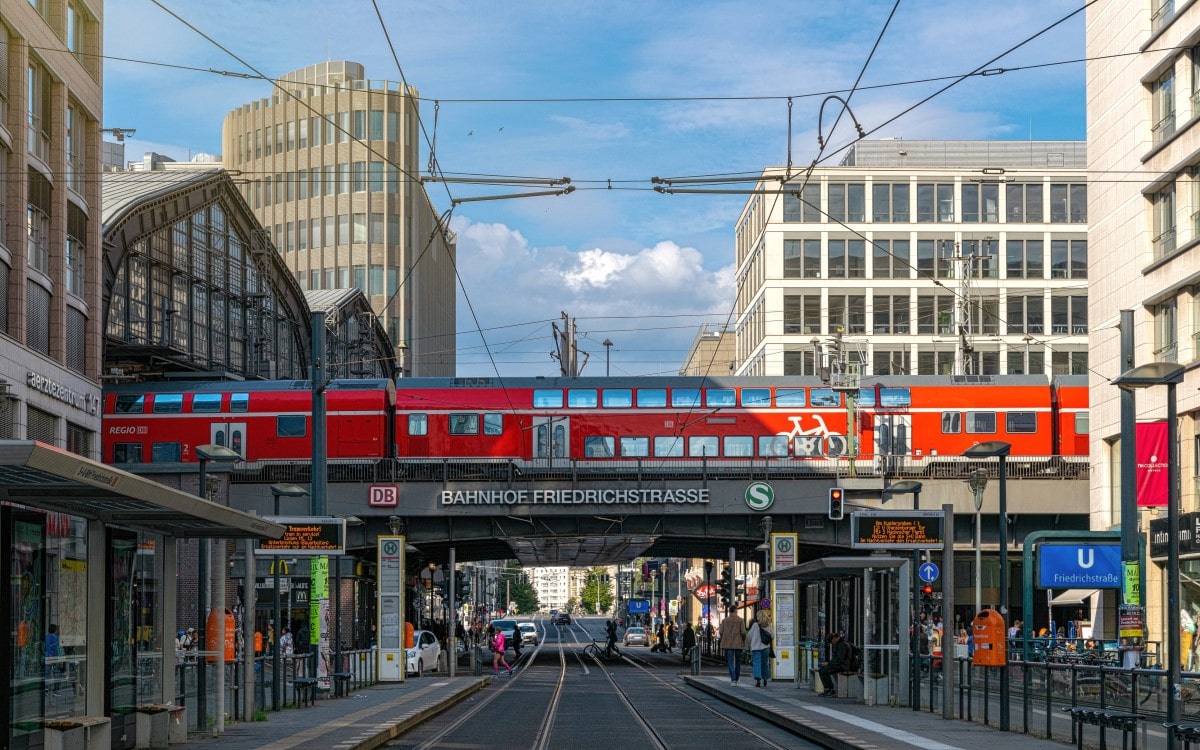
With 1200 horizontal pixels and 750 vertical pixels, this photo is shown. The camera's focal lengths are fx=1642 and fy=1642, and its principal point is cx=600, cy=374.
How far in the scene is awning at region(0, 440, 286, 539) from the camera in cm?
1150

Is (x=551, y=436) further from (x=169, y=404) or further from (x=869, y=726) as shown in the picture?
(x=869, y=726)

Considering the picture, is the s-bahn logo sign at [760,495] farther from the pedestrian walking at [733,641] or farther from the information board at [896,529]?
the information board at [896,529]

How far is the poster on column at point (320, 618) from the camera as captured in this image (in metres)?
30.1

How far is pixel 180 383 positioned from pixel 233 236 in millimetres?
20079

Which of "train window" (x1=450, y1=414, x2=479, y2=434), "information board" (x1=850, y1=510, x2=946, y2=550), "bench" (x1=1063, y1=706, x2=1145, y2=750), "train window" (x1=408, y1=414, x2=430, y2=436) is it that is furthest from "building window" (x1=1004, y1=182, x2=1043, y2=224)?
"bench" (x1=1063, y1=706, x2=1145, y2=750)

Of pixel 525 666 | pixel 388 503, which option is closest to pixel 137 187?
pixel 388 503

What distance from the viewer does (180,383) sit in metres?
58.4

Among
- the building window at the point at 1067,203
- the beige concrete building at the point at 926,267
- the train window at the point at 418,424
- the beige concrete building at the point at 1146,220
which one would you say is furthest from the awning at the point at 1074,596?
the building window at the point at 1067,203

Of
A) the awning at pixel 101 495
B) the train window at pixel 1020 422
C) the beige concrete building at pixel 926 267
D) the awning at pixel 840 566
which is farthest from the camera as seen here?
the beige concrete building at pixel 926 267

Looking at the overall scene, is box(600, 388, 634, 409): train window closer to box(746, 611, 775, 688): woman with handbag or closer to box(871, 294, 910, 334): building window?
box(746, 611, 775, 688): woman with handbag

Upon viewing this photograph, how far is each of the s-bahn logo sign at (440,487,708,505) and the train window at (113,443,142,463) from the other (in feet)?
36.2

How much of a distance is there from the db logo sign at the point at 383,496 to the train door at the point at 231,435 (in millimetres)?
5027

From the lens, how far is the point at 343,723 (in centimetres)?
2281

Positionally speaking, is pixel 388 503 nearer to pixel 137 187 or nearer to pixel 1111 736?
pixel 137 187
